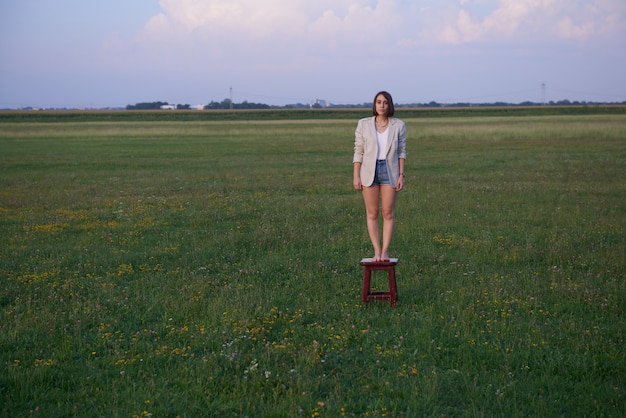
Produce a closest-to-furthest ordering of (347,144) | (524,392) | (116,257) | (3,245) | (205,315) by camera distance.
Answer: (524,392)
(205,315)
(116,257)
(3,245)
(347,144)

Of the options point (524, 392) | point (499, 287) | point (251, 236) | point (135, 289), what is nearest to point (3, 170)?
point (251, 236)

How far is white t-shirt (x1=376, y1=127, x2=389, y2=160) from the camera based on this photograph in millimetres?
7434

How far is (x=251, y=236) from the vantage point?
1149cm

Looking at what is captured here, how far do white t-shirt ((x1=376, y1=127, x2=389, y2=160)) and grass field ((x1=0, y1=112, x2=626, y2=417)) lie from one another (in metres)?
1.68

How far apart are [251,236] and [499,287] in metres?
4.81

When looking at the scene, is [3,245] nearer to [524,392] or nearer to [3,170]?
[524,392]

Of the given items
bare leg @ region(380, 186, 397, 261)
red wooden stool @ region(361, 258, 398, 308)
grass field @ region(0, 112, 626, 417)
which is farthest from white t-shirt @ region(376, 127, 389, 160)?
grass field @ region(0, 112, 626, 417)

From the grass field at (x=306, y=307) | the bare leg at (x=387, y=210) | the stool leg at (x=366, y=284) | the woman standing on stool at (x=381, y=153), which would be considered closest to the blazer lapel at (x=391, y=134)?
the woman standing on stool at (x=381, y=153)

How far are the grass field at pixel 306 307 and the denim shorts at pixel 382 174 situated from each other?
4.56 feet

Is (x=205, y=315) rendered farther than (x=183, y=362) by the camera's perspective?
Yes

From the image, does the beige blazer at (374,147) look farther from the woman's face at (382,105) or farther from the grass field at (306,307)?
the grass field at (306,307)

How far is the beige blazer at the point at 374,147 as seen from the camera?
24.3 feet

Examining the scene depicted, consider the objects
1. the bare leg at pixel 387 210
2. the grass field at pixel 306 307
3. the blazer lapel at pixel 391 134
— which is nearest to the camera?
the grass field at pixel 306 307

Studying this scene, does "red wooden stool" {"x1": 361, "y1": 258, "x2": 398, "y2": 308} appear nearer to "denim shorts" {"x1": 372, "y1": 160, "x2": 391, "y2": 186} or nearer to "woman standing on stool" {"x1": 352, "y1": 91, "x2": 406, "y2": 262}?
"woman standing on stool" {"x1": 352, "y1": 91, "x2": 406, "y2": 262}
